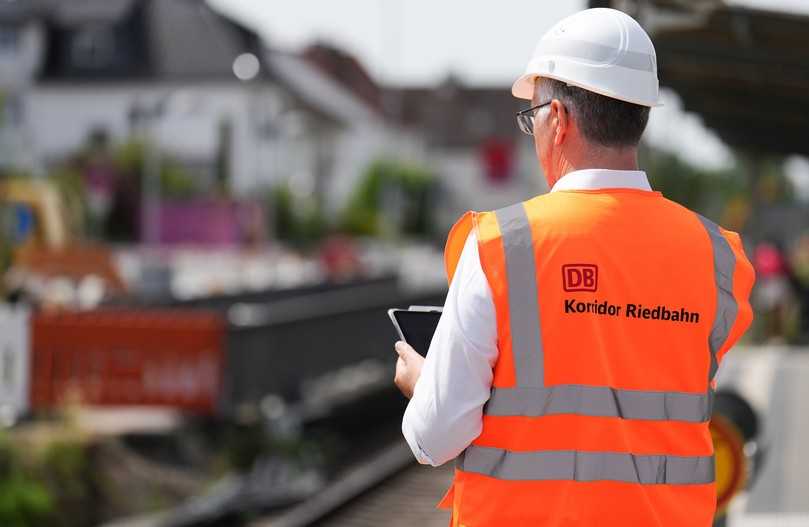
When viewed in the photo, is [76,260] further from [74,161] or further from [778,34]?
[74,161]

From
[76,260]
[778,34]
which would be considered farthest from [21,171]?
[778,34]

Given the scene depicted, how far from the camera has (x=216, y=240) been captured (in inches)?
2211

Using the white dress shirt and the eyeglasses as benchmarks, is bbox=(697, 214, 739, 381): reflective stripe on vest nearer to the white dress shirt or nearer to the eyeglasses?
the white dress shirt

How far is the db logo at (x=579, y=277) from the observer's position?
2.83 m

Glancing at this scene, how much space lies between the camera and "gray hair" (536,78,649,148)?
2949 millimetres

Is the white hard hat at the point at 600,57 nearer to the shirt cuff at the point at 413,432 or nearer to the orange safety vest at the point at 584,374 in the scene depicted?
the orange safety vest at the point at 584,374

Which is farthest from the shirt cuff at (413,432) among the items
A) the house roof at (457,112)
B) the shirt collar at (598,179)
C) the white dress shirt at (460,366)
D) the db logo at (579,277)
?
the house roof at (457,112)

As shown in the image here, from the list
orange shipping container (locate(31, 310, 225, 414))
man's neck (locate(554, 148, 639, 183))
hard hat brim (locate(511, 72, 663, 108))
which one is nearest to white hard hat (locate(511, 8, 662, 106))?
hard hat brim (locate(511, 72, 663, 108))

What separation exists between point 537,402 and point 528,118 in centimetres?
64

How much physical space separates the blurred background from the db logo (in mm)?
2879

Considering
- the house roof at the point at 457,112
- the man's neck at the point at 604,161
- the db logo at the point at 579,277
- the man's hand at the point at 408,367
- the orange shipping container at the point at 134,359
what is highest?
the man's neck at the point at 604,161

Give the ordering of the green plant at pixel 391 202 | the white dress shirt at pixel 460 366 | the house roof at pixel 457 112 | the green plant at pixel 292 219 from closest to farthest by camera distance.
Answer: the white dress shirt at pixel 460 366
the green plant at pixel 292 219
the green plant at pixel 391 202
the house roof at pixel 457 112

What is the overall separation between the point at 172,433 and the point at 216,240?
4211 centimetres

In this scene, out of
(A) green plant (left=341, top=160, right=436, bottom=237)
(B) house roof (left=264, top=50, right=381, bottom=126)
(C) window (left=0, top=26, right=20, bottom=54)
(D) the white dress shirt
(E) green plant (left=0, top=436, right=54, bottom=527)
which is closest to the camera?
(D) the white dress shirt
